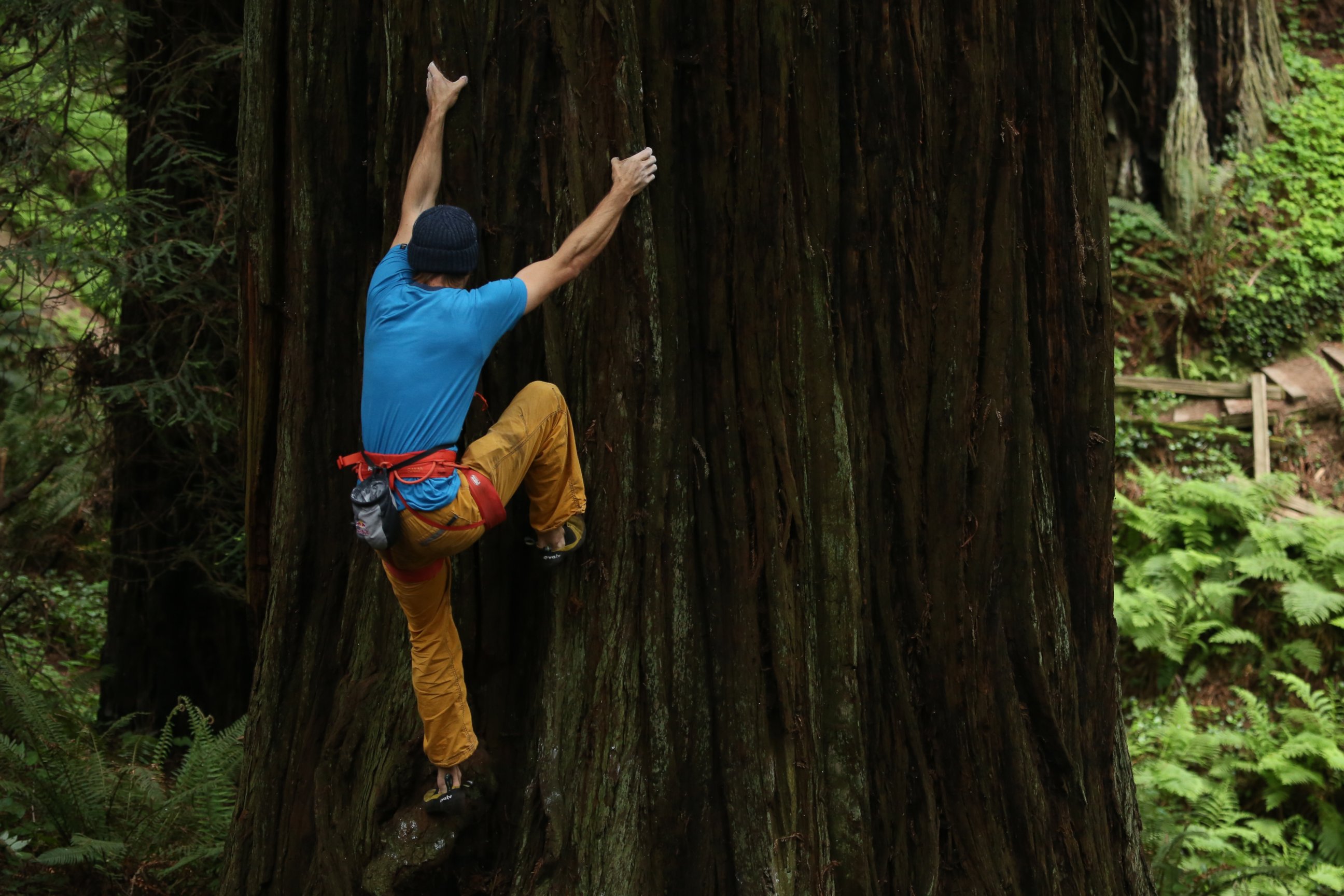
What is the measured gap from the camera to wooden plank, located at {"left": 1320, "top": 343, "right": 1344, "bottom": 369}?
37.4 feet

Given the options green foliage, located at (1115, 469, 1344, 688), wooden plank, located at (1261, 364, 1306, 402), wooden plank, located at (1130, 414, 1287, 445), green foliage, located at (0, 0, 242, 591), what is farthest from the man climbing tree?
wooden plank, located at (1261, 364, 1306, 402)

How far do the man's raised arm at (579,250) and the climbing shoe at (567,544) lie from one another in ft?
2.51

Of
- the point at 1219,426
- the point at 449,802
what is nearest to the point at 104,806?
the point at 449,802

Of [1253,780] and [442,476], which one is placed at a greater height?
[442,476]

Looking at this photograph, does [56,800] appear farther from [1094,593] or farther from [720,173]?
[1094,593]

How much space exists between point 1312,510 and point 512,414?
865 cm

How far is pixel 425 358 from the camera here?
12.9 feet

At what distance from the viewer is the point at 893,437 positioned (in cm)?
451

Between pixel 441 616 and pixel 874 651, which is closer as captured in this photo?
pixel 441 616

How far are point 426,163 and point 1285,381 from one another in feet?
32.0

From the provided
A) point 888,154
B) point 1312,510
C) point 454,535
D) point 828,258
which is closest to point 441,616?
point 454,535

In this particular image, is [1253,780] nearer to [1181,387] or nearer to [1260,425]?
[1260,425]

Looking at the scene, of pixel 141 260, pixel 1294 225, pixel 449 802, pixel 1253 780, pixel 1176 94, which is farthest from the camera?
pixel 1176 94

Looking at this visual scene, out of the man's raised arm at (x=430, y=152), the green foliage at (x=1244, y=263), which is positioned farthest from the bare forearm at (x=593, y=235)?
the green foliage at (x=1244, y=263)
